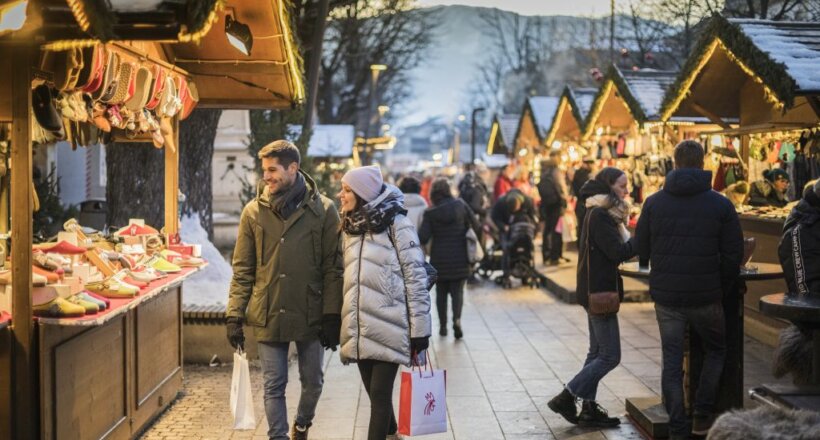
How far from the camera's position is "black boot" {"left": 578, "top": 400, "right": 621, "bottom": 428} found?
754cm

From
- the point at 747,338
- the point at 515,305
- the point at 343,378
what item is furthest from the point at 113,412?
the point at 515,305

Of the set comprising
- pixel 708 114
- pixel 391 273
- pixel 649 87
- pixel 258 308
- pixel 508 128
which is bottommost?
pixel 258 308

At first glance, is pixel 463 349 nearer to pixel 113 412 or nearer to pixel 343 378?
pixel 343 378

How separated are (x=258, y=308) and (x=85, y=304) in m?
1.01

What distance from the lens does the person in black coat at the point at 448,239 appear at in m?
11.7

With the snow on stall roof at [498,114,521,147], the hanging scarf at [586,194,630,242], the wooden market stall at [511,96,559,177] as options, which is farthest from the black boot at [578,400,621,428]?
the snow on stall roof at [498,114,521,147]

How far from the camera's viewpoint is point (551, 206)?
62.3 feet

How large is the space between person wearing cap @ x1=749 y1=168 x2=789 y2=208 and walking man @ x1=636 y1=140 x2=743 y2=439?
226 inches

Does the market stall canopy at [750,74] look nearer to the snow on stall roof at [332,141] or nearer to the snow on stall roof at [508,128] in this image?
the snow on stall roof at [332,141]

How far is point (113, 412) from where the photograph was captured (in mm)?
6562

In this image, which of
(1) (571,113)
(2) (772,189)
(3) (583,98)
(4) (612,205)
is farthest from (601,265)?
(1) (571,113)

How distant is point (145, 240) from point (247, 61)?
1784mm

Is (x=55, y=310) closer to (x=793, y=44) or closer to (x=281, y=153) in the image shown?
(x=281, y=153)

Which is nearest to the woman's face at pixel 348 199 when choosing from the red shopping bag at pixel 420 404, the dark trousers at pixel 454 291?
the red shopping bag at pixel 420 404
